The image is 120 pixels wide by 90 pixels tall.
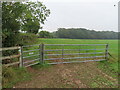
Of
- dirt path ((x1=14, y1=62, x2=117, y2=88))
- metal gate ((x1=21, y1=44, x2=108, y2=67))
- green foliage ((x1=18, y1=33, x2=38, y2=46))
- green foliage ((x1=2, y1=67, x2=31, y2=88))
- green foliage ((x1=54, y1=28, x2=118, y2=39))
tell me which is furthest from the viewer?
green foliage ((x1=54, y1=28, x2=118, y2=39))

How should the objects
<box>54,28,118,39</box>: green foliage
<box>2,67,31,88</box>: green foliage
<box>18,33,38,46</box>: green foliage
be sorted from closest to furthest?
1. <box>2,67,31,88</box>: green foliage
2. <box>18,33,38,46</box>: green foliage
3. <box>54,28,118,39</box>: green foliage

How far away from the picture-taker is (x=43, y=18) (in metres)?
10.6

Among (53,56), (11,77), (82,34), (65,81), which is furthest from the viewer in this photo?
(82,34)

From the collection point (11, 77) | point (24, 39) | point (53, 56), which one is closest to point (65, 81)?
point (11, 77)

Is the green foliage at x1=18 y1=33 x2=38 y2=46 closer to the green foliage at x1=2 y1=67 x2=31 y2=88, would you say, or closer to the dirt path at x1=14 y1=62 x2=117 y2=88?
the green foliage at x1=2 y1=67 x2=31 y2=88

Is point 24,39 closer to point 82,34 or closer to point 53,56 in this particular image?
point 53,56

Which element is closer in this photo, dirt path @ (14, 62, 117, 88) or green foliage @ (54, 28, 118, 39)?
dirt path @ (14, 62, 117, 88)

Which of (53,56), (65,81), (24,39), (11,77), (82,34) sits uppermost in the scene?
(82,34)

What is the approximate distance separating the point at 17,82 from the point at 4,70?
63 cm

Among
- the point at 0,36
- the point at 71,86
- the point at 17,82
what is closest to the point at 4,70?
the point at 17,82

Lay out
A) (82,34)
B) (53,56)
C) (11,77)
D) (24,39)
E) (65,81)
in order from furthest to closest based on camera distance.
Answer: (82,34) < (53,56) < (24,39) < (65,81) < (11,77)

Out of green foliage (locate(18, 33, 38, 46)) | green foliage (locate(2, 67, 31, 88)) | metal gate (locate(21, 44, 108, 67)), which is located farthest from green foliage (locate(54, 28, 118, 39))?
green foliage (locate(2, 67, 31, 88))

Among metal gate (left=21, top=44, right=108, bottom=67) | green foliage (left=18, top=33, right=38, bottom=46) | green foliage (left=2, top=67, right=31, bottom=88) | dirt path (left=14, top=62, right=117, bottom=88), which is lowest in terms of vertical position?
dirt path (left=14, top=62, right=117, bottom=88)

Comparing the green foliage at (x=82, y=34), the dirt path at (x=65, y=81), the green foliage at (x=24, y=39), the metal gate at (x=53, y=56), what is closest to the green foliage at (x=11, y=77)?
the dirt path at (x=65, y=81)
